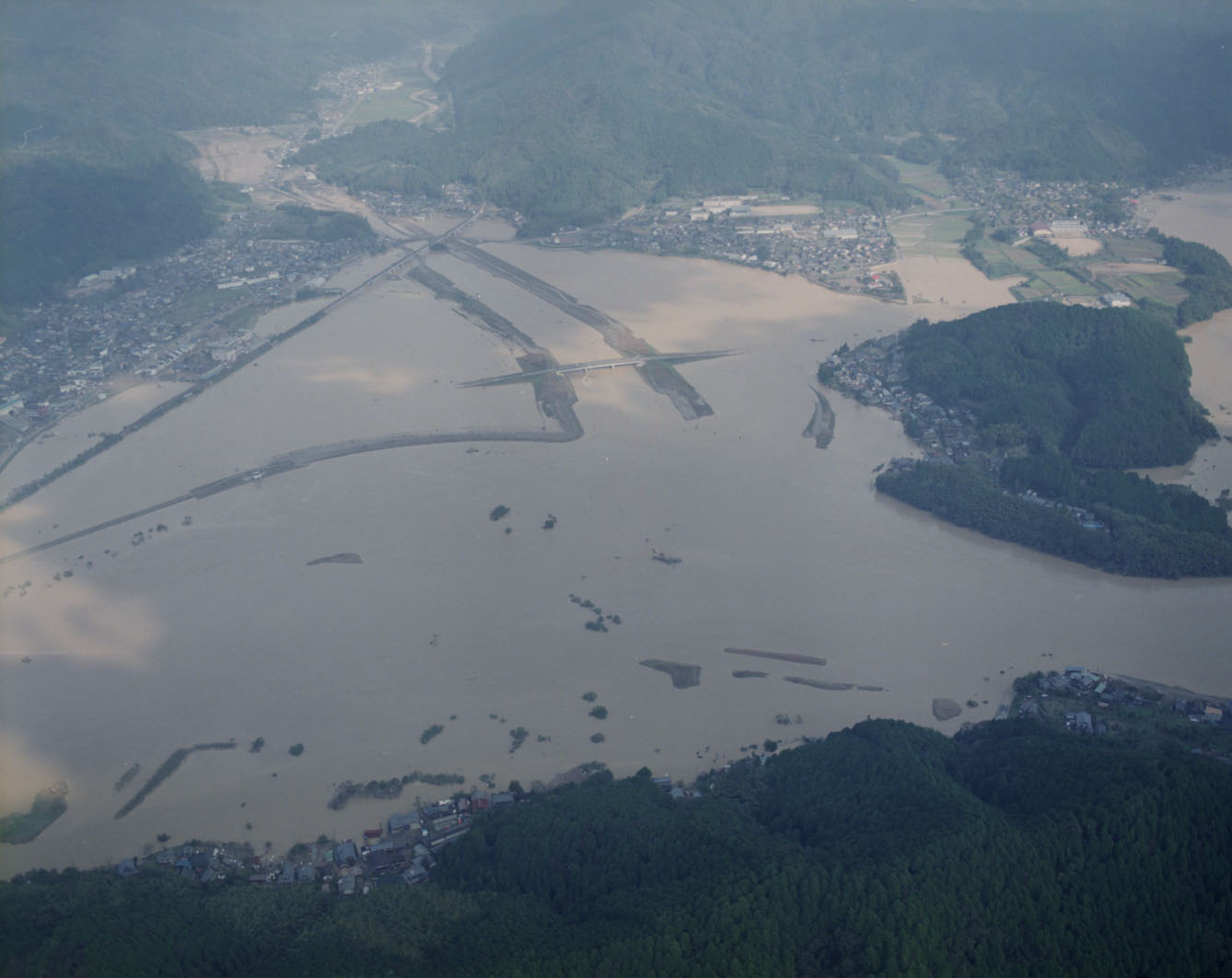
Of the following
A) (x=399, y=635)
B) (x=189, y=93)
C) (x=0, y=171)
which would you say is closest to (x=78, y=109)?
(x=189, y=93)

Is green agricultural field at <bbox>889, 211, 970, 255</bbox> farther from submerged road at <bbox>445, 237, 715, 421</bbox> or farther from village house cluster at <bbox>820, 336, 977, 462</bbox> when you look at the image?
submerged road at <bbox>445, 237, 715, 421</bbox>

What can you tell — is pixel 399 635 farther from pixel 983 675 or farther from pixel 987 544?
pixel 987 544

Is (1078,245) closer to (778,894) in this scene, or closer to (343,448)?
(343,448)

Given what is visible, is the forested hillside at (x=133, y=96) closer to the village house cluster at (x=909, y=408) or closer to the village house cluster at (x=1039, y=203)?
the village house cluster at (x=909, y=408)

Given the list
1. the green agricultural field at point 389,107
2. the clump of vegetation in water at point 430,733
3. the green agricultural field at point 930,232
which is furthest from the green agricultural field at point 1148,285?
the green agricultural field at point 389,107

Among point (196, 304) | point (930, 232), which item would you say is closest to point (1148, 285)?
point (930, 232)
